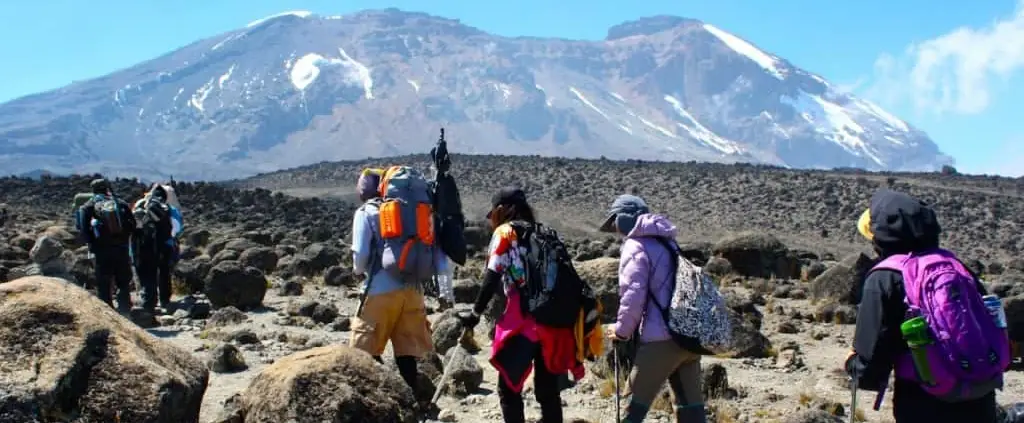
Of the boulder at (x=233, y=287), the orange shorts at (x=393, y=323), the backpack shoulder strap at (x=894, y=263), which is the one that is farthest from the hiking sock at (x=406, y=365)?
the boulder at (x=233, y=287)

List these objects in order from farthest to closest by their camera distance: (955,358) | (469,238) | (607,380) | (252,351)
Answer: (469,238) < (252,351) < (607,380) < (955,358)

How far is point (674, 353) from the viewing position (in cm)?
480

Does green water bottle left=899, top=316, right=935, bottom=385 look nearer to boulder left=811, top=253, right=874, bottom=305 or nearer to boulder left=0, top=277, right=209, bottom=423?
boulder left=0, top=277, right=209, bottom=423

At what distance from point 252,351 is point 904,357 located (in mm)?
6559

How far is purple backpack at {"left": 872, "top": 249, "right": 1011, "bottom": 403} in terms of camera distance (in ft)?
11.6

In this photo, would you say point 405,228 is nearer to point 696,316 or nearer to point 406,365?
point 406,365

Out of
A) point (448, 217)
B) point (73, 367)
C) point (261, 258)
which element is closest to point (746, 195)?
point (261, 258)

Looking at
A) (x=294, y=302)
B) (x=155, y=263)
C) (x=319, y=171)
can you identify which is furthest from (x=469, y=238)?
(x=319, y=171)

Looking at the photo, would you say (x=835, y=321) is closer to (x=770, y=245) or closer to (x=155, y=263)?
(x=770, y=245)

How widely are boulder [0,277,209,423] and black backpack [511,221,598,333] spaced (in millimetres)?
1815

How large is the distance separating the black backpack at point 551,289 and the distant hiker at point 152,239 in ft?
23.3

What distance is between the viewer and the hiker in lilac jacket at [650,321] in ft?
15.7

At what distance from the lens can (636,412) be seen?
4.88 meters

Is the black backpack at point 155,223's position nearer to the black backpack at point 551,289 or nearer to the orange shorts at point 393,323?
the orange shorts at point 393,323
